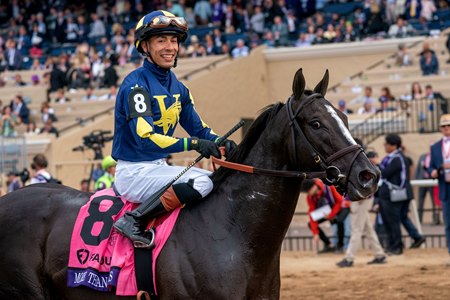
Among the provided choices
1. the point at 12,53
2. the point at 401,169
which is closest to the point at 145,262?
the point at 401,169

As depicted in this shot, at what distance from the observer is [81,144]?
25641mm

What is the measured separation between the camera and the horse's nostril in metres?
6.59

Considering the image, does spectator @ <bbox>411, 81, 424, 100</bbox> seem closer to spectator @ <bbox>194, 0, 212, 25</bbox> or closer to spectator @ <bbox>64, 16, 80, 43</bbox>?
spectator @ <bbox>194, 0, 212, 25</bbox>

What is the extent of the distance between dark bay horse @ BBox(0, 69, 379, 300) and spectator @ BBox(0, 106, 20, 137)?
19.1 meters

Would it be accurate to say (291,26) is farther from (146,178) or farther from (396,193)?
(146,178)

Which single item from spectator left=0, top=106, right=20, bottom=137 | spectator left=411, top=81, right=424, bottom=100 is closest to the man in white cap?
spectator left=411, top=81, right=424, bottom=100

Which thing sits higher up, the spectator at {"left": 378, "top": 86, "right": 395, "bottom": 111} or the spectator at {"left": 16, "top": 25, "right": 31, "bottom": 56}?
the spectator at {"left": 16, "top": 25, "right": 31, "bottom": 56}

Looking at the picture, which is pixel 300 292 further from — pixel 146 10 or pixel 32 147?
pixel 146 10

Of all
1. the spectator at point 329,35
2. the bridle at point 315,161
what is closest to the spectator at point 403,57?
the spectator at point 329,35

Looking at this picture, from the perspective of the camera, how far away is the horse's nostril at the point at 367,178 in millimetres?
6590

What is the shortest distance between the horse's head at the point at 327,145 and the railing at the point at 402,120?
15198 millimetres

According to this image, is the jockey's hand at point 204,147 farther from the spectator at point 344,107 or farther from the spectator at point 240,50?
the spectator at point 240,50

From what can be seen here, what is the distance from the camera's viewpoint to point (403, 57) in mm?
27031

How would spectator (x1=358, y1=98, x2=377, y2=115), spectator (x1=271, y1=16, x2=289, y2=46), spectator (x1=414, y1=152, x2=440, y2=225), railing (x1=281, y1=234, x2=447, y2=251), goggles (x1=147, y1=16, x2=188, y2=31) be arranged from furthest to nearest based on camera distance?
spectator (x1=271, y1=16, x2=289, y2=46) < spectator (x1=358, y1=98, x2=377, y2=115) < spectator (x1=414, y1=152, x2=440, y2=225) < railing (x1=281, y1=234, x2=447, y2=251) < goggles (x1=147, y1=16, x2=188, y2=31)
